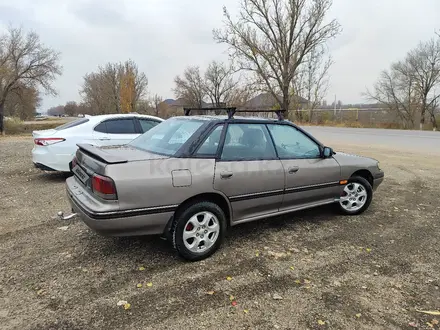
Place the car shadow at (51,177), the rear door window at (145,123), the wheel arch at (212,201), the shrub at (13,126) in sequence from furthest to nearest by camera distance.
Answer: the shrub at (13,126)
the rear door window at (145,123)
the car shadow at (51,177)
the wheel arch at (212,201)

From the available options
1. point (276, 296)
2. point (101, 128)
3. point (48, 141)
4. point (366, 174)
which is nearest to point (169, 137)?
point (276, 296)

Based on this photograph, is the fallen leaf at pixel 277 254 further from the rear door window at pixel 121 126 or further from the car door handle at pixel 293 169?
the rear door window at pixel 121 126

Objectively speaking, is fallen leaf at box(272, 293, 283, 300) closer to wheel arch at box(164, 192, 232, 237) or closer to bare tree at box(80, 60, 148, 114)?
wheel arch at box(164, 192, 232, 237)

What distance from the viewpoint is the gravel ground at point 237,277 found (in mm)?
2480

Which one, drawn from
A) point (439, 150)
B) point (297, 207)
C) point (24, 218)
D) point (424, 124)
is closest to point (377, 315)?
point (297, 207)

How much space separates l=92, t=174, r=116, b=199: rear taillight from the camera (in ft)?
9.43

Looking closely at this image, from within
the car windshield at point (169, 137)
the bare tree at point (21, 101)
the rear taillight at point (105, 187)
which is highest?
the bare tree at point (21, 101)

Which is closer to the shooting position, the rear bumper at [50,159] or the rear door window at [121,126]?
the rear bumper at [50,159]

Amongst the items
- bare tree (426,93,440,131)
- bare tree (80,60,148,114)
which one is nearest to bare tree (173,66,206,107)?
bare tree (80,60,148,114)

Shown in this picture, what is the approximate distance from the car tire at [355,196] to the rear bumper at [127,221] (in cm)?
289

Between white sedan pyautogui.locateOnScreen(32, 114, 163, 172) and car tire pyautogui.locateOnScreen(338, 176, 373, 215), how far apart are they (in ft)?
14.6

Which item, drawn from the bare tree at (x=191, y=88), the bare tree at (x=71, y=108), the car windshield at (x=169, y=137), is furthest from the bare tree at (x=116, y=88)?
the car windshield at (x=169, y=137)

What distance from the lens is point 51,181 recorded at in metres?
6.79

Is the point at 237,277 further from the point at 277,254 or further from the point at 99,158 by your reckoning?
the point at 99,158
